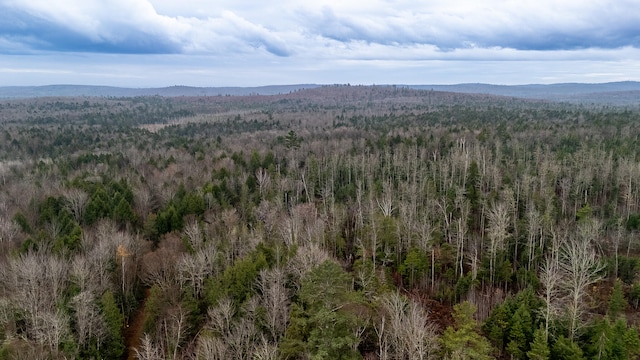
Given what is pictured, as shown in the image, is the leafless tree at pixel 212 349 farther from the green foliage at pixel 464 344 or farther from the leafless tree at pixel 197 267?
the green foliage at pixel 464 344

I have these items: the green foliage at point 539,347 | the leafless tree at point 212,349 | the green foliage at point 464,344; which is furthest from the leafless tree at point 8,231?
the green foliage at point 539,347

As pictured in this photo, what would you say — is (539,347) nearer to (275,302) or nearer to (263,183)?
(275,302)

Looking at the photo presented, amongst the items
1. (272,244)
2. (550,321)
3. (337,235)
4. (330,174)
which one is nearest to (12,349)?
(272,244)

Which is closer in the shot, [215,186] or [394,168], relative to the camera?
[215,186]

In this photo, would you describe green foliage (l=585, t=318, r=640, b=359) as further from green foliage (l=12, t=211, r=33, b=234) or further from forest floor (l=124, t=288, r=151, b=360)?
green foliage (l=12, t=211, r=33, b=234)

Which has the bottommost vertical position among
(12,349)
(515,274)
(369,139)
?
(515,274)

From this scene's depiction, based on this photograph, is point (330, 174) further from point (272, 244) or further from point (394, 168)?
point (272, 244)

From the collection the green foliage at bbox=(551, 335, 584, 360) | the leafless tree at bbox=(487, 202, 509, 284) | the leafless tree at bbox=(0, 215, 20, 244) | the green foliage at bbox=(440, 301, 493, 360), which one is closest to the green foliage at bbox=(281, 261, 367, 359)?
the green foliage at bbox=(440, 301, 493, 360)

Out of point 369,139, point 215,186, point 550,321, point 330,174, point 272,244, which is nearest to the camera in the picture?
point 550,321
